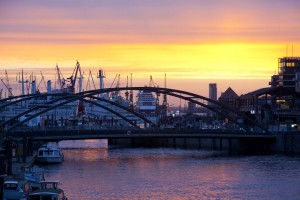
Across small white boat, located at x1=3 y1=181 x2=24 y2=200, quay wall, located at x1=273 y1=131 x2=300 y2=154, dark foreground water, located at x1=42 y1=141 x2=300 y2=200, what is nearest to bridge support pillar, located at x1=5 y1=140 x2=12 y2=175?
dark foreground water, located at x1=42 y1=141 x2=300 y2=200

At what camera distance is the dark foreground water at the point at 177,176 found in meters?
44.7

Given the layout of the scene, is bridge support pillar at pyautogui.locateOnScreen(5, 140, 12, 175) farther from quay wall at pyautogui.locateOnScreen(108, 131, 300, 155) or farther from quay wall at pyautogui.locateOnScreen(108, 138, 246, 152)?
quay wall at pyautogui.locateOnScreen(108, 138, 246, 152)

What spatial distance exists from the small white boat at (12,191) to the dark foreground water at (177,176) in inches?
264

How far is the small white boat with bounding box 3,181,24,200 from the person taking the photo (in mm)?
35781

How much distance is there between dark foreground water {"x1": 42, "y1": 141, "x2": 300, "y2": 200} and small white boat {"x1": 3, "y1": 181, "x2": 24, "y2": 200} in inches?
264

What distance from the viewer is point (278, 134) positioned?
80562mm

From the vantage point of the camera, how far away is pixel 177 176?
53.9 m

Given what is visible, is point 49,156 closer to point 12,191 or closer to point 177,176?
point 177,176

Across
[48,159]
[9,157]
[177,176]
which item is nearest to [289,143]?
[48,159]

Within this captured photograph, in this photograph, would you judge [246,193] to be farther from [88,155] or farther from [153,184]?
[88,155]

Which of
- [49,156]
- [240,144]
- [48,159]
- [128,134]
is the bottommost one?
[48,159]

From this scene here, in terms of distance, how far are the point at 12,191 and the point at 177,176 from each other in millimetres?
19288

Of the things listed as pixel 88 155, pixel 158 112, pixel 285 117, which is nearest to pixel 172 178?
pixel 88 155

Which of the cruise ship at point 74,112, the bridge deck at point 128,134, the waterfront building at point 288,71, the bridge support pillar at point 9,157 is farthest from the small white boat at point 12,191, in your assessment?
the waterfront building at point 288,71
